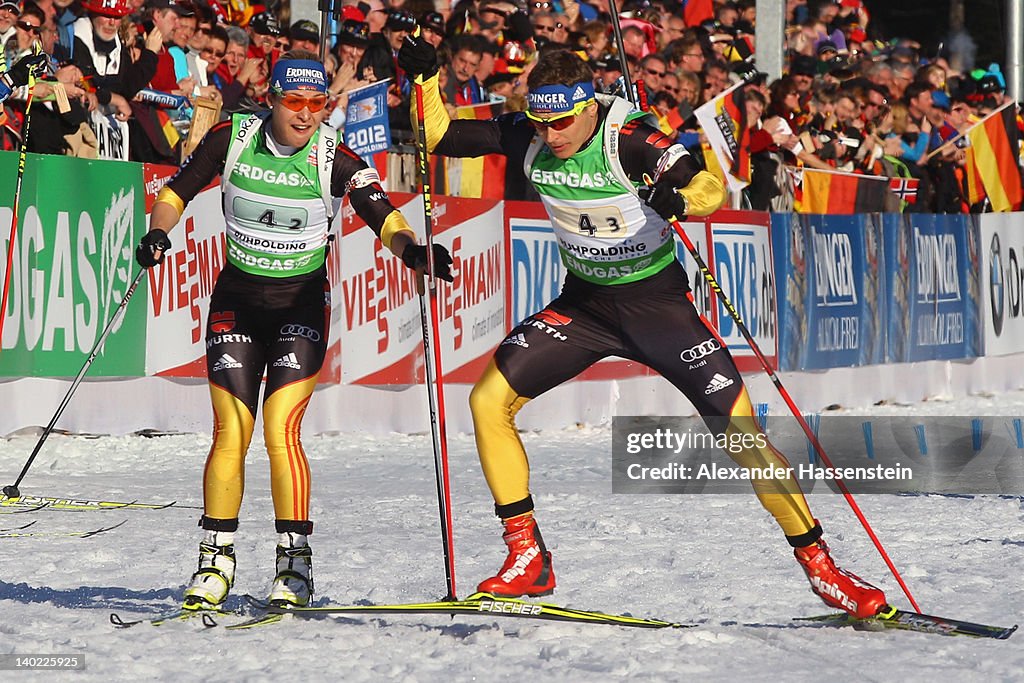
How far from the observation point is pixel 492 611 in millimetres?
5840

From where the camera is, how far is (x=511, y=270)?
12.8 meters

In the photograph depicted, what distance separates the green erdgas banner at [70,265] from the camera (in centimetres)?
1052

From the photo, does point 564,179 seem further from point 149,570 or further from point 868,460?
point 868,460

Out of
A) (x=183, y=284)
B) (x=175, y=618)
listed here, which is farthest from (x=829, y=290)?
(x=175, y=618)

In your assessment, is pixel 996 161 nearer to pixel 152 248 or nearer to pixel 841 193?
pixel 841 193

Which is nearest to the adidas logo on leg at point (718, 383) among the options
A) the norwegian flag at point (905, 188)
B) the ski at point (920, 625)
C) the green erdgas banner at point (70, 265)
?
the ski at point (920, 625)

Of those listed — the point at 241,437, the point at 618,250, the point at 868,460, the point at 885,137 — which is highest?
the point at 618,250

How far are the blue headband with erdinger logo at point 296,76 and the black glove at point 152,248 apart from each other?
72 centimetres

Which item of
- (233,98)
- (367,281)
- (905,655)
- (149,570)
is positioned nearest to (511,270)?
(367,281)

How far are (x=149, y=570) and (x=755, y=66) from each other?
39.7 feet

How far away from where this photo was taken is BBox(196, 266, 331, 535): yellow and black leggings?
616cm

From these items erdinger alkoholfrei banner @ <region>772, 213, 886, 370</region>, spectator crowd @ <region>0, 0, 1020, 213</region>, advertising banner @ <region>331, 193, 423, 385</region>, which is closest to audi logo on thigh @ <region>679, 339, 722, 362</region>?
spectator crowd @ <region>0, 0, 1020, 213</region>

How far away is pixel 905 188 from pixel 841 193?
1.48 metres

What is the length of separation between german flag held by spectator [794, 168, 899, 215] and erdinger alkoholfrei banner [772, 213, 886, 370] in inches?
18.3
